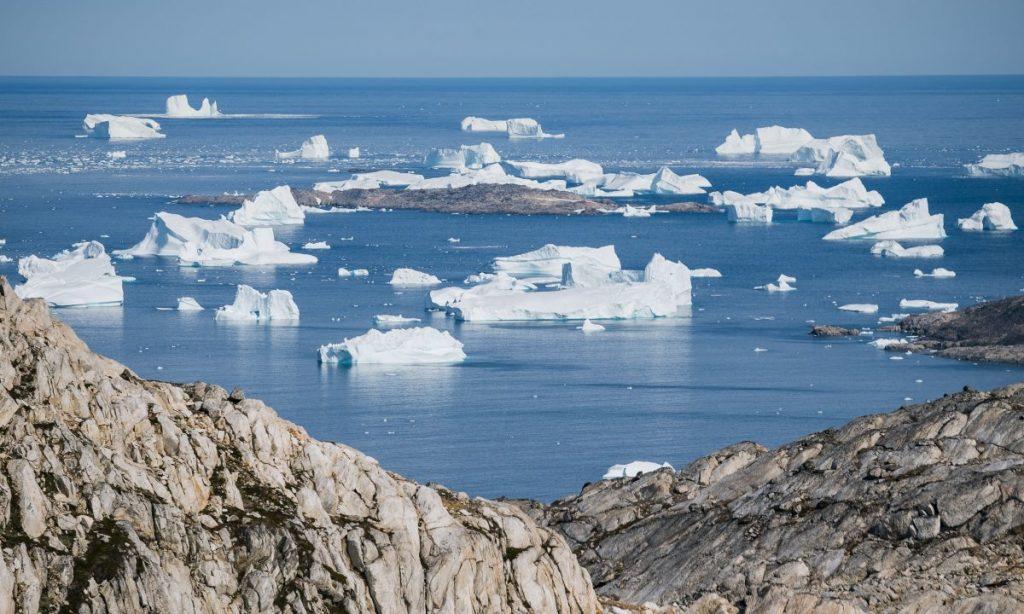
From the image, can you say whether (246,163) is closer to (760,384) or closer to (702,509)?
(760,384)

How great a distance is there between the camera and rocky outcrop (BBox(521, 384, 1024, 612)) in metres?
20.7

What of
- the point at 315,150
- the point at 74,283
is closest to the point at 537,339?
the point at 74,283

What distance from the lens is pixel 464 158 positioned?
128 m

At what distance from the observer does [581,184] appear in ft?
389

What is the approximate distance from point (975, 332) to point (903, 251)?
76.3ft

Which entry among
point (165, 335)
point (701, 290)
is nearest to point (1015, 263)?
point (701, 290)

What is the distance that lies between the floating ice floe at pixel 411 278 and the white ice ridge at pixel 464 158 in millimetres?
48321

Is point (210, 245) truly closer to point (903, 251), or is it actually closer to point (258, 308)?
point (258, 308)

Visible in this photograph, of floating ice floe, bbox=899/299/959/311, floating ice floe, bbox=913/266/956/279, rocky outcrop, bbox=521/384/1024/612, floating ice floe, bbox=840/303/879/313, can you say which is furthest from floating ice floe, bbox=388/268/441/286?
rocky outcrop, bbox=521/384/1024/612

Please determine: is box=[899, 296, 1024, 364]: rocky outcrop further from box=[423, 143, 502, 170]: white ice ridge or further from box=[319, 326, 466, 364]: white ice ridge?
box=[423, 143, 502, 170]: white ice ridge

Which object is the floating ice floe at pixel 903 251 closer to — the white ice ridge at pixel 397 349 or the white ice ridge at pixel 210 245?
the white ice ridge at pixel 210 245

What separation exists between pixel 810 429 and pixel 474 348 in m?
16.5

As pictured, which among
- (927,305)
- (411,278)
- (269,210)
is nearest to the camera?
(927,305)

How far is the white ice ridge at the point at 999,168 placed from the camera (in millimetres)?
126669
